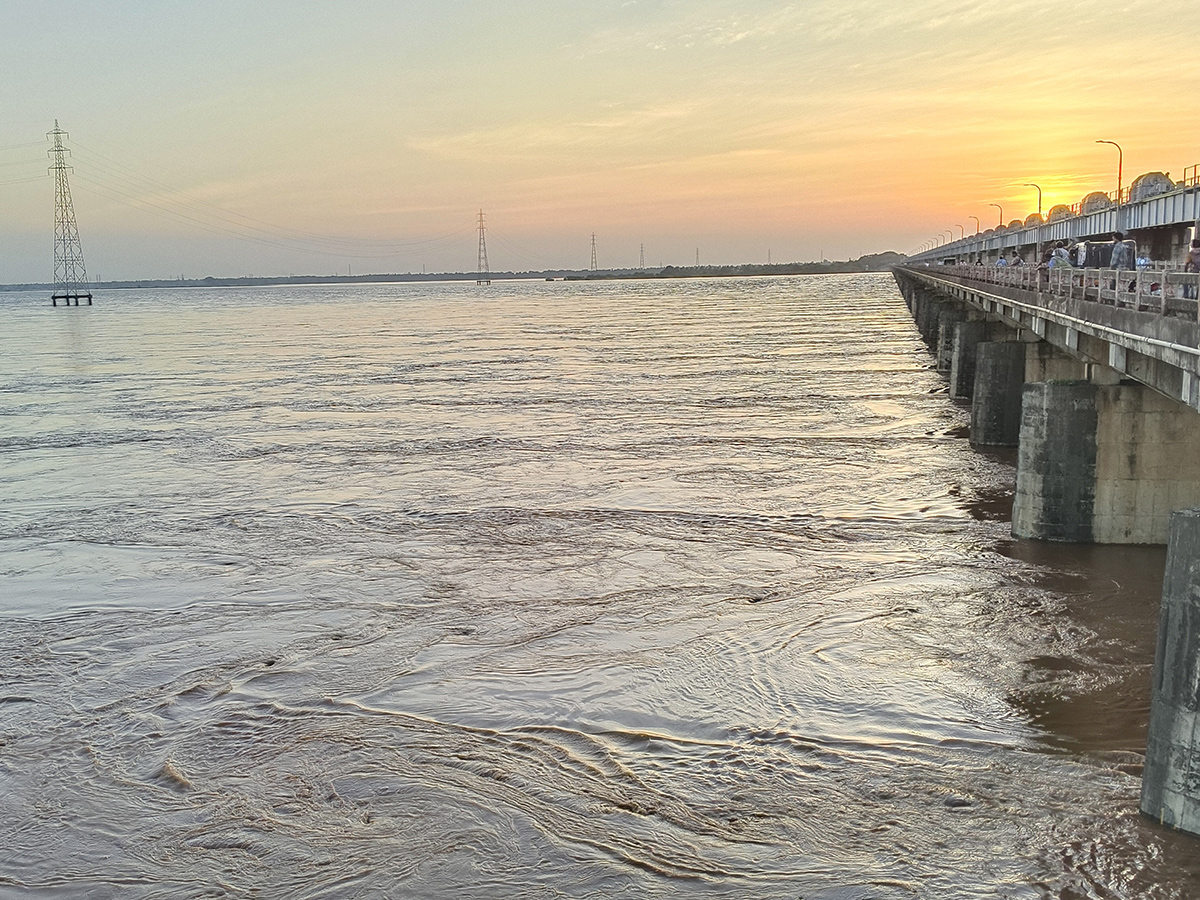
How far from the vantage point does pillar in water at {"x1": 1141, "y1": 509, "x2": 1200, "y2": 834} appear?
9.59 metres

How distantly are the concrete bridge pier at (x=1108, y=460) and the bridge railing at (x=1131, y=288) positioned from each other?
68.9 inches

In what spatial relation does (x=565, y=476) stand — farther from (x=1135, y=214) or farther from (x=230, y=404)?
(x=1135, y=214)

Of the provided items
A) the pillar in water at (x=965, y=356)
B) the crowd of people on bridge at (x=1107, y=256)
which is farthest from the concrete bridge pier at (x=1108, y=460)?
the pillar in water at (x=965, y=356)

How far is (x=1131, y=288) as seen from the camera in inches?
858

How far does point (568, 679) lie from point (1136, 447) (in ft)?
36.5

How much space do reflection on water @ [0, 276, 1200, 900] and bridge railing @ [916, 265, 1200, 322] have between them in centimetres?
443

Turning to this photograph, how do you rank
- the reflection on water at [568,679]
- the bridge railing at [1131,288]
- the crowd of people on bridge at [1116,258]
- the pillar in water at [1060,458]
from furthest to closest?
the pillar in water at [1060,458] < the crowd of people on bridge at [1116,258] < the bridge railing at [1131,288] < the reflection on water at [568,679]

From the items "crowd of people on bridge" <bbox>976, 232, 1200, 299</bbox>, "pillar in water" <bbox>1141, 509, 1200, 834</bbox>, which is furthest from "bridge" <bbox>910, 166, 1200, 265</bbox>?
"pillar in water" <bbox>1141, 509, 1200, 834</bbox>

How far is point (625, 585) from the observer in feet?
59.8

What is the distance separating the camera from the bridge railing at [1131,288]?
1514 cm

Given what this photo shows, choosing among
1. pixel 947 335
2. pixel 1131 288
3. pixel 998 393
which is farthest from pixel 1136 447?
pixel 947 335

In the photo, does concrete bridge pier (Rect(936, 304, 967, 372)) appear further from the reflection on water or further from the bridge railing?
the reflection on water

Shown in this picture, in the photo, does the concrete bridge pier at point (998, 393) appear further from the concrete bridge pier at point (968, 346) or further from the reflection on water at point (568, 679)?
the concrete bridge pier at point (968, 346)

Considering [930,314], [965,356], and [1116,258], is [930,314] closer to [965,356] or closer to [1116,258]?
[965,356]
